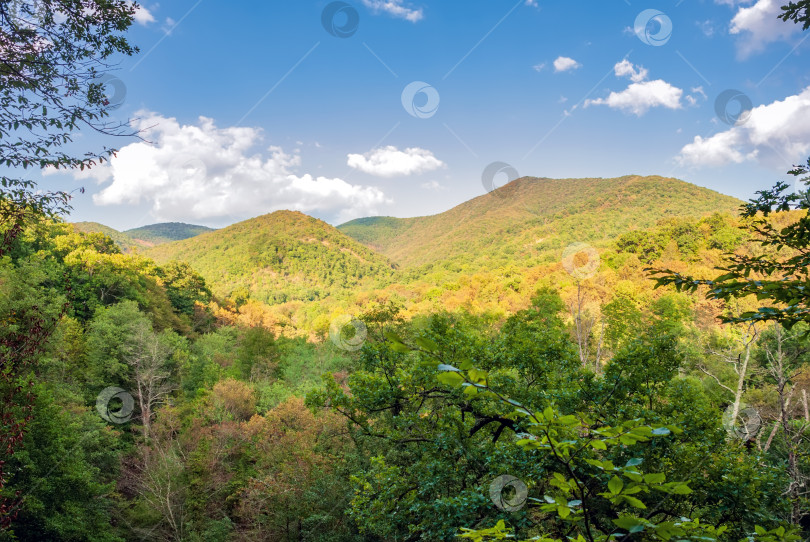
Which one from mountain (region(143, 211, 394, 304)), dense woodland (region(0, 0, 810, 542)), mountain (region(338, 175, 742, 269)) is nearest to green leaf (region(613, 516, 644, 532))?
dense woodland (region(0, 0, 810, 542))

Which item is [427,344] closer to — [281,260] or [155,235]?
[281,260]

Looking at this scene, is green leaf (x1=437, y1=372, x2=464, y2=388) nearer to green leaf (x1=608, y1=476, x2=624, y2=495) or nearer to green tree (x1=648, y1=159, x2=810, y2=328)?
green leaf (x1=608, y1=476, x2=624, y2=495)

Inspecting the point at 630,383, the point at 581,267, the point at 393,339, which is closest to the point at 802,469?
the point at 630,383

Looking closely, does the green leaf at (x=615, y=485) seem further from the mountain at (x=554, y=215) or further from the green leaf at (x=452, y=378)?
the mountain at (x=554, y=215)

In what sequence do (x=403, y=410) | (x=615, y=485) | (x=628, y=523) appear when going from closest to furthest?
(x=628, y=523) < (x=615, y=485) < (x=403, y=410)

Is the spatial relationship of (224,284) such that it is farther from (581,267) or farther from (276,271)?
(581,267)

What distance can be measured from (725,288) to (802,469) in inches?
624

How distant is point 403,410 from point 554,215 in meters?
99.0

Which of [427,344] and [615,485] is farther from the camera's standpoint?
[615,485]

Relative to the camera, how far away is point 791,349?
2166 centimetres

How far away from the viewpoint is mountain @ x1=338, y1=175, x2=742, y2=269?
80.1 meters

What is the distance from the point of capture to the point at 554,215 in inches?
3898

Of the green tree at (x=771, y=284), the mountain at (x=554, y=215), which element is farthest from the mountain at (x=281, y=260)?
the green tree at (x=771, y=284)

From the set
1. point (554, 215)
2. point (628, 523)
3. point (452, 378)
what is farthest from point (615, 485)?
point (554, 215)
